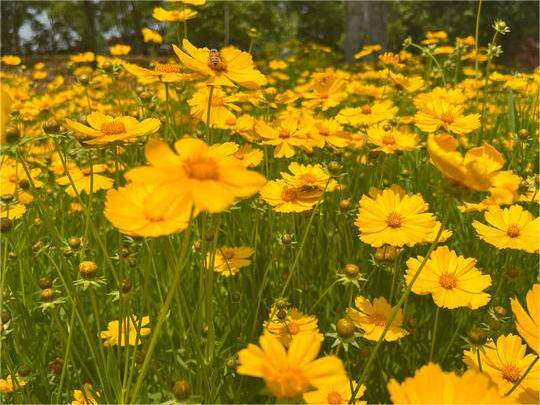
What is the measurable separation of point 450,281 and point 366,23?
5.34m

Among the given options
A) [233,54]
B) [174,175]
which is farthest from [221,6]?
[174,175]

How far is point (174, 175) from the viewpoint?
0.56 m

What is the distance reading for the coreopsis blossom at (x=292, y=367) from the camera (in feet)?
1.56

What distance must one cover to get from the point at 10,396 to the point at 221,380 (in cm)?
48

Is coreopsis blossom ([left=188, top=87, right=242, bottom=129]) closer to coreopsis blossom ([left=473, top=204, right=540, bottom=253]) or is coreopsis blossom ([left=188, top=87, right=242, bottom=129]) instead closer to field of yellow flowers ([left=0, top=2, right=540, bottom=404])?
field of yellow flowers ([left=0, top=2, right=540, bottom=404])

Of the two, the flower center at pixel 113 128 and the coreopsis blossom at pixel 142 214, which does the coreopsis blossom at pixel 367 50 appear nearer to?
the flower center at pixel 113 128

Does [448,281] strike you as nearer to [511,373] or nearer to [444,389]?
[511,373]

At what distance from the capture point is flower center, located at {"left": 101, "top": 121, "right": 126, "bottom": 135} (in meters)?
0.89

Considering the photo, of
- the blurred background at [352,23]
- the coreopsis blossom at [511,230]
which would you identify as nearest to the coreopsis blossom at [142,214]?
the coreopsis blossom at [511,230]

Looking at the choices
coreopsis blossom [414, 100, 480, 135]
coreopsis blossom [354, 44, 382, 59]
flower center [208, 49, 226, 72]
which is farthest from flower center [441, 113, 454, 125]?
coreopsis blossom [354, 44, 382, 59]

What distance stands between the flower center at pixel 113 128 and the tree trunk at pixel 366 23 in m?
5.39

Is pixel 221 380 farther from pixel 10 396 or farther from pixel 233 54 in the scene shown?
pixel 233 54

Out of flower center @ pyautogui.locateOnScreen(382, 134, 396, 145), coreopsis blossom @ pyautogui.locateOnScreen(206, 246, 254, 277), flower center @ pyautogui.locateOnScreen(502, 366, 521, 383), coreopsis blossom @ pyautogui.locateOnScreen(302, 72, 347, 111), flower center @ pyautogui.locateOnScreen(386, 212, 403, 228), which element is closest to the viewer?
flower center @ pyautogui.locateOnScreen(502, 366, 521, 383)

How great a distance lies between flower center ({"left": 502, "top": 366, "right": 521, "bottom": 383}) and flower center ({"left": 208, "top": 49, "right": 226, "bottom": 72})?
2.29 ft
